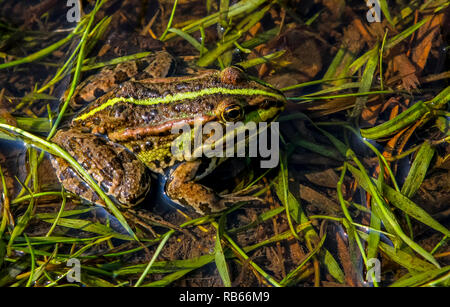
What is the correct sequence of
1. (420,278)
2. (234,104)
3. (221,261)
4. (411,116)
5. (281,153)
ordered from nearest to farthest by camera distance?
1. (420,278)
2. (234,104)
3. (221,261)
4. (411,116)
5. (281,153)

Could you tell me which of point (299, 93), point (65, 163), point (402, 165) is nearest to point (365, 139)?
point (402, 165)

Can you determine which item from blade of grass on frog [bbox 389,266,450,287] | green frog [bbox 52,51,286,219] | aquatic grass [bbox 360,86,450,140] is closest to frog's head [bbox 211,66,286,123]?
green frog [bbox 52,51,286,219]

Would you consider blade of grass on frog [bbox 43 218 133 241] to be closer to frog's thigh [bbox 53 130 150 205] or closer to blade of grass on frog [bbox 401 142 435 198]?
frog's thigh [bbox 53 130 150 205]

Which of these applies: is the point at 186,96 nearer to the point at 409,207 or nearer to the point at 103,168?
the point at 103,168

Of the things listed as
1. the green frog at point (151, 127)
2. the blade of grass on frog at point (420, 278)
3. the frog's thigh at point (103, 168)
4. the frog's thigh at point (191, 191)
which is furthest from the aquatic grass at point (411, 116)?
the frog's thigh at point (103, 168)

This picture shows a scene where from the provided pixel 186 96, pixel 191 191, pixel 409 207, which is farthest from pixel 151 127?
pixel 409 207

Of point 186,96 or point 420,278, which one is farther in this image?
point 186,96

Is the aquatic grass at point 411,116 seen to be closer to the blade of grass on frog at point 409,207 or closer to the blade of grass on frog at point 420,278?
the blade of grass on frog at point 409,207
